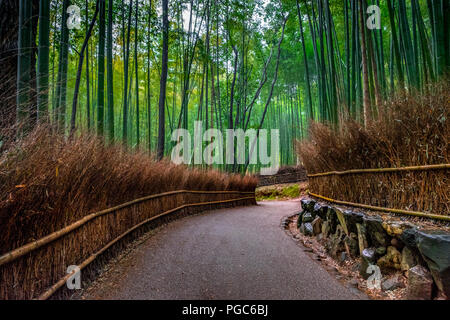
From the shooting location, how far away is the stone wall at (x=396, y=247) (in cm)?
145

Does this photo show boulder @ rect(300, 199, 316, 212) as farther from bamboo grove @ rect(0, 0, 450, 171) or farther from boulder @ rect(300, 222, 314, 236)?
bamboo grove @ rect(0, 0, 450, 171)

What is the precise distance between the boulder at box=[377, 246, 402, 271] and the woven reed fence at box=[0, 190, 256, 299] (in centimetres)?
224

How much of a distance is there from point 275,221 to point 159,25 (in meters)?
5.10

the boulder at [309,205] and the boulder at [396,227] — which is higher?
the boulder at [396,227]

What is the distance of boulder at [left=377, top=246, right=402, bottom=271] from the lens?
1.83 metres

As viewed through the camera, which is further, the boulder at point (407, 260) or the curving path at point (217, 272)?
the curving path at point (217, 272)

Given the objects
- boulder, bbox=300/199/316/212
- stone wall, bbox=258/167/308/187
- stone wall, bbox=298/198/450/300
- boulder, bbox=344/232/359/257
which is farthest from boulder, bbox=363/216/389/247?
stone wall, bbox=258/167/308/187

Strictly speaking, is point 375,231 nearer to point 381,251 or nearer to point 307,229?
point 381,251

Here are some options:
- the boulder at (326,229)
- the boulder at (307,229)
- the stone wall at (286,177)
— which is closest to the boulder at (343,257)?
the boulder at (326,229)

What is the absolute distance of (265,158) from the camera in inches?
719

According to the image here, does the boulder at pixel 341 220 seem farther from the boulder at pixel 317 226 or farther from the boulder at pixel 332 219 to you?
the boulder at pixel 317 226

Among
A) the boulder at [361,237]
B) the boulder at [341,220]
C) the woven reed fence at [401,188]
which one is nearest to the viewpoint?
the woven reed fence at [401,188]

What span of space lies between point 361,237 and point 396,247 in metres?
0.42

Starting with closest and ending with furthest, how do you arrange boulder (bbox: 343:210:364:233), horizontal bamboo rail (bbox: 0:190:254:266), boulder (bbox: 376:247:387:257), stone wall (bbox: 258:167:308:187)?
1. horizontal bamboo rail (bbox: 0:190:254:266)
2. boulder (bbox: 376:247:387:257)
3. boulder (bbox: 343:210:364:233)
4. stone wall (bbox: 258:167:308:187)
